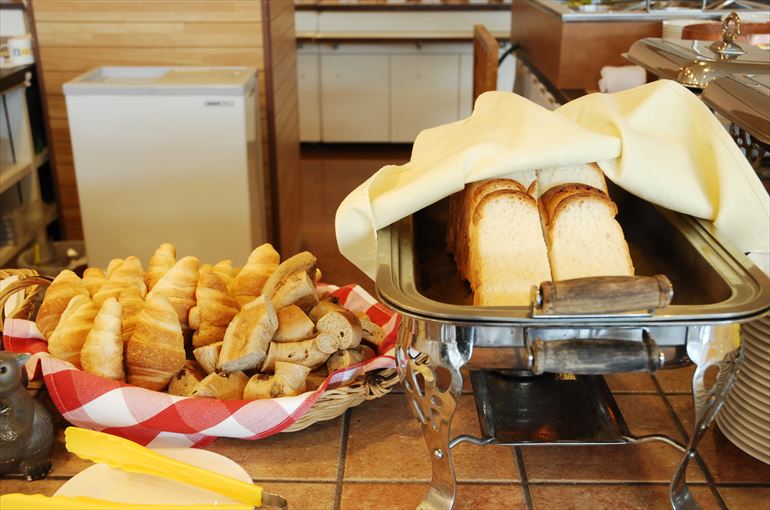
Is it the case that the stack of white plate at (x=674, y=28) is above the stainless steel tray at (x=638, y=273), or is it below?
above

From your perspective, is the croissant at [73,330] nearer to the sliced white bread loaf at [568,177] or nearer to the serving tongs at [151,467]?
the serving tongs at [151,467]

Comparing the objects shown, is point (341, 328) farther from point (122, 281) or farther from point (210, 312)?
point (122, 281)

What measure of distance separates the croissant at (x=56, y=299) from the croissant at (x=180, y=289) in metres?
0.09

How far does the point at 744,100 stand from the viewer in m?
0.79

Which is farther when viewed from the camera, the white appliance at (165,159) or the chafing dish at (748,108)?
the white appliance at (165,159)

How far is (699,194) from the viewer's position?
0.75m

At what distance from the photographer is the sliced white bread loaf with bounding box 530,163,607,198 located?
30.6 inches

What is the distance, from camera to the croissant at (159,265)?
0.92 meters

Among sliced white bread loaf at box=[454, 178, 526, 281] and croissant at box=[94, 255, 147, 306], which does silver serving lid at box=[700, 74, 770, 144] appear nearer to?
sliced white bread loaf at box=[454, 178, 526, 281]

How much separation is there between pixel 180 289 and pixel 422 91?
3764mm

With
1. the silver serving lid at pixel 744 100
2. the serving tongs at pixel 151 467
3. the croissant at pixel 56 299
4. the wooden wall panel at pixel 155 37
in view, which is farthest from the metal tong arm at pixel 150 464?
the wooden wall panel at pixel 155 37

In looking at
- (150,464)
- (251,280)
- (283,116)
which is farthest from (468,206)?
(283,116)

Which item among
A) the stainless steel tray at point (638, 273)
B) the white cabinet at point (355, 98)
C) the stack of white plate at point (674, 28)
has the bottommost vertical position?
the white cabinet at point (355, 98)

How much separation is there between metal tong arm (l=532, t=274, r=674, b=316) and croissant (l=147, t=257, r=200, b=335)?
44 cm
